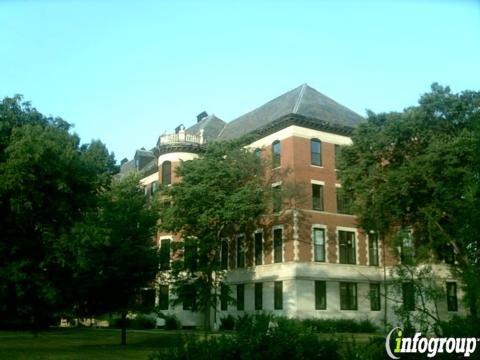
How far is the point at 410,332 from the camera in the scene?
350 inches

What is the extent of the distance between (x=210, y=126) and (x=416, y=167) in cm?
2686

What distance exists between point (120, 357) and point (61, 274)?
15.3ft

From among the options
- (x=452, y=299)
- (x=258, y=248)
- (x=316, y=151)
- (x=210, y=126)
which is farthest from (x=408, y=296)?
(x=210, y=126)

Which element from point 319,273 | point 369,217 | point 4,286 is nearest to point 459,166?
point 369,217

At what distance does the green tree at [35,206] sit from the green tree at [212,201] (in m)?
15.8

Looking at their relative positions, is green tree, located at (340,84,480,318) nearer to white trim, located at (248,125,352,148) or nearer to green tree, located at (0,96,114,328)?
white trim, located at (248,125,352,148)

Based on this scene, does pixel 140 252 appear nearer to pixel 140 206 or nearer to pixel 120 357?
pixel 140 206

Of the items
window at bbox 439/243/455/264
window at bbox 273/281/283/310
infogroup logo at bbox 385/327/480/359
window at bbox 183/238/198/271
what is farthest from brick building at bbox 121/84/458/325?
infogroup logo at bbox 385/327/480/359

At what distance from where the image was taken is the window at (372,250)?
45281mm

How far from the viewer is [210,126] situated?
5678cm

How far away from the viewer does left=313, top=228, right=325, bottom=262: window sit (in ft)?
140

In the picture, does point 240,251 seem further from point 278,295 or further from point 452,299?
point 452,299

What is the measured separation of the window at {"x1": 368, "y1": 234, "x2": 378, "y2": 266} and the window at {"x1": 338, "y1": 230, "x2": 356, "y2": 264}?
1594 mm

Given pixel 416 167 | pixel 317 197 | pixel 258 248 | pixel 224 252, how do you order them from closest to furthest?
pixel 416 167
pixel 317 197
pixel 258 248
pixel 224 252
